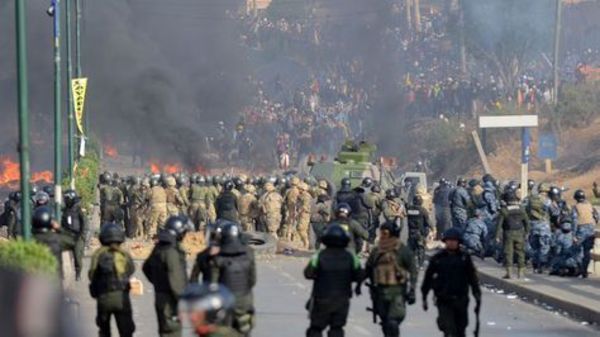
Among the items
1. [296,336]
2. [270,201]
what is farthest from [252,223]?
[296,336]

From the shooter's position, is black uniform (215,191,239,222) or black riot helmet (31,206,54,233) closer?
black riot helmet (31,206,54,233)

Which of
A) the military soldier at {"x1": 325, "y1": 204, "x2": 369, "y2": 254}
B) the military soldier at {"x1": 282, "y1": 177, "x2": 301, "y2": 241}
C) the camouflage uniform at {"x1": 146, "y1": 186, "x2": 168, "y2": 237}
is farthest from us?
the camouflage uniform at {"x1": 146, "y1": 186, "x2": 168, "y2": 237}

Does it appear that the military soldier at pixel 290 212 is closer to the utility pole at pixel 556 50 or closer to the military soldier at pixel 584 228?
the military soldier at pixel 584 228

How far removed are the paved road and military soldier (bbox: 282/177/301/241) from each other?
9684 millimetres

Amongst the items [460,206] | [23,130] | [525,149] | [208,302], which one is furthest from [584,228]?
[208,302]

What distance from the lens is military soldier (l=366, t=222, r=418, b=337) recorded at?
13.8 metres

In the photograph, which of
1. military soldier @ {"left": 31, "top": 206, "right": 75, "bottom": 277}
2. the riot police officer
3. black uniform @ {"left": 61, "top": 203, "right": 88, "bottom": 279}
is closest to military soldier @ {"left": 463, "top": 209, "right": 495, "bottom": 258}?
black uniform @ {"left": 61, "top": 203, "right": 88, "bottom": 279}

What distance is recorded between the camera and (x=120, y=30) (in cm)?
6712

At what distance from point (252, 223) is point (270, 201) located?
806 mm

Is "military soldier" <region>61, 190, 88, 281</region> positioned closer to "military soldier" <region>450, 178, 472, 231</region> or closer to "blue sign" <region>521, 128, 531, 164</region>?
"blue sign" <region>521, 128, 531, 164</region>

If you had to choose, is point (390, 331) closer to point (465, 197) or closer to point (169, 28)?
point (465, 197)

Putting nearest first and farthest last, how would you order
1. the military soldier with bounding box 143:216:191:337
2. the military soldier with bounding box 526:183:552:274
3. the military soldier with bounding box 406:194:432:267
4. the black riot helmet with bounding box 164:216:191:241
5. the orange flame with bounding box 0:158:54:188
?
the military soldier with bounding box 143:216:191:337 < the black riot helmet with bounding box 164:216:191:241 < the military soldier with bounding box 526:183:552:274 < the military soldier with bounding box 406:194:432:267 < the orange flame with bounding box 0:158:54:188

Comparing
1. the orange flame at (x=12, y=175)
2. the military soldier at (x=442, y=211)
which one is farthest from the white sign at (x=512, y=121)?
the orange flame at (x=12, y=175)

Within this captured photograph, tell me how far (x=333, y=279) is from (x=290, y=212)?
21379 mm
